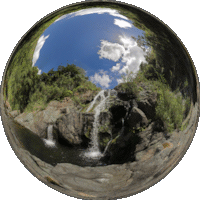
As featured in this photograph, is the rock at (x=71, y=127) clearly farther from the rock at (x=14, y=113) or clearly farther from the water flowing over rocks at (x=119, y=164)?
the rock at (x=14, y=113)

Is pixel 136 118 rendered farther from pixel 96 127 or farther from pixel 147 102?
pixel 96 127

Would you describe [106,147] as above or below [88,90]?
below

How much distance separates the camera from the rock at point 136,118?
22.7 feet

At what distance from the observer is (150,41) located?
7.39 metres

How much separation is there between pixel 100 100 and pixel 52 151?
1760 mm

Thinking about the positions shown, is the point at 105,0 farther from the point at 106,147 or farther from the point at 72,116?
the point at 106,147

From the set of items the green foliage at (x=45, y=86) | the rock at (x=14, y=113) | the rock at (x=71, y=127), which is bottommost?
the rock at (x=71, y=127)

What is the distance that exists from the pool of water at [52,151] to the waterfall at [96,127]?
13 cm

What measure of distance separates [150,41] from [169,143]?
2.56 meters

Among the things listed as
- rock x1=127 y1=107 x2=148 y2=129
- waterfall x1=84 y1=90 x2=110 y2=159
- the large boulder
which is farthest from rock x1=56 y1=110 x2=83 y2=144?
rock x1=127 y1=107 x2=148 y2=129

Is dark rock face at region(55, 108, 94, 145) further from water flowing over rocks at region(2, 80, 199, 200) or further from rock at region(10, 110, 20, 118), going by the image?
rock at region(10, 110, 20, 118)

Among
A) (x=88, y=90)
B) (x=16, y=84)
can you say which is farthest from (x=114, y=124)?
(x=16, y=84)

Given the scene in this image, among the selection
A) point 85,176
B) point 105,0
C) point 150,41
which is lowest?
point 85,176

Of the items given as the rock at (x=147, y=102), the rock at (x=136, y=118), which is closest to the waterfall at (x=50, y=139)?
the rock at (x=136, y=118)
